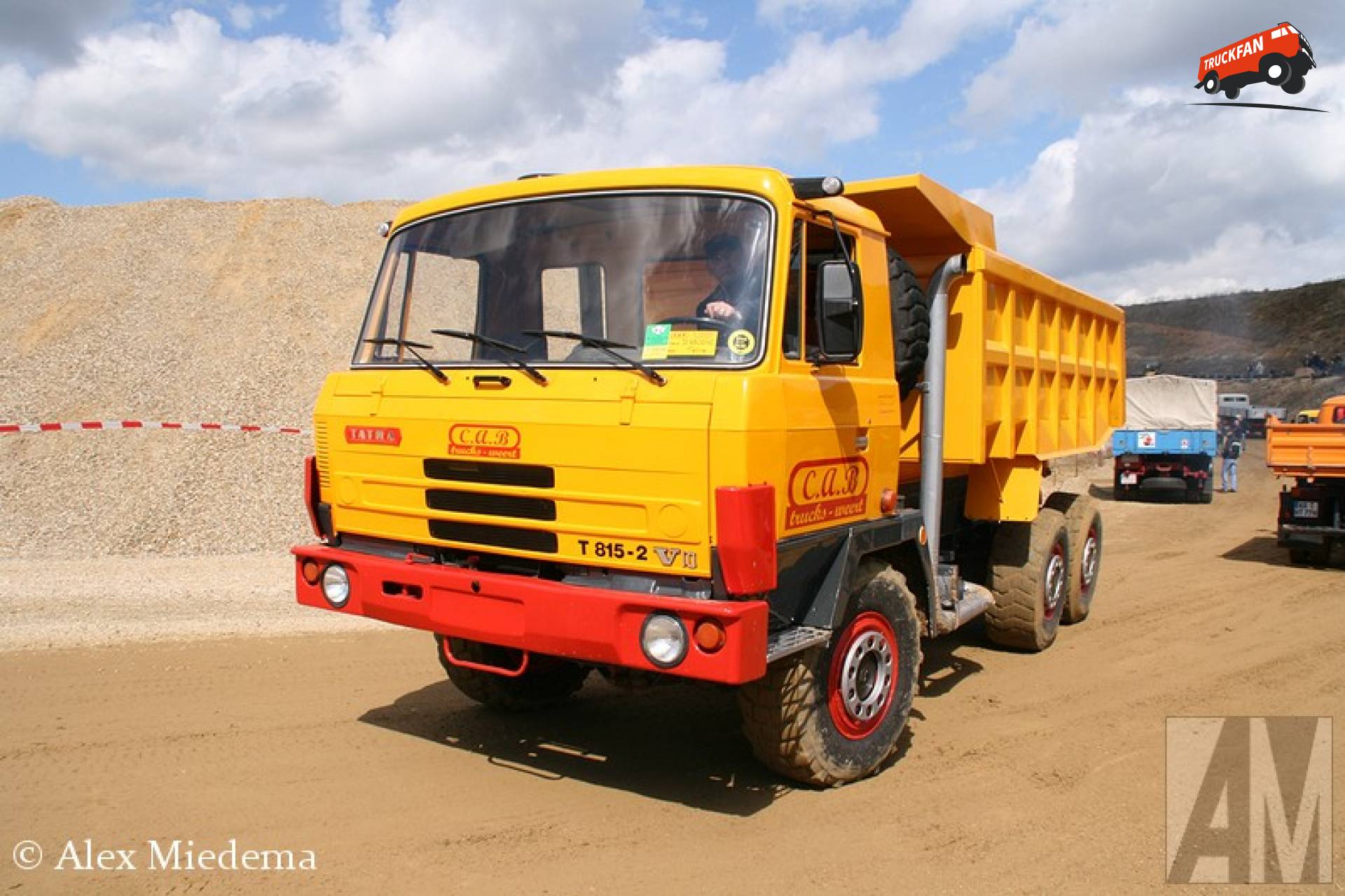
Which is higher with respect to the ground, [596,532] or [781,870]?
[596,532]

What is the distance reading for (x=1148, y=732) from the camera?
224 inches

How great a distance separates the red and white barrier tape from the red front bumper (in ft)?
36.1

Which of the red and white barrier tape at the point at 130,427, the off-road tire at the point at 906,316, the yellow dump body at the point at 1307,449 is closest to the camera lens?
the off-road tire at the point at 906,316

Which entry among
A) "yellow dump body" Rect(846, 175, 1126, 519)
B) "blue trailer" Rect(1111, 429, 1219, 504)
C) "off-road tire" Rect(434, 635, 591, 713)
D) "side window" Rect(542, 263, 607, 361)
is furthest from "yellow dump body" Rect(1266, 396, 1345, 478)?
"side window" Rect(542, 263, 607, 361)

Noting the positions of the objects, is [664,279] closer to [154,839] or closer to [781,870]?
[781,870]

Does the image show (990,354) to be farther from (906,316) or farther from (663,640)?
(663,640)

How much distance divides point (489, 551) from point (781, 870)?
1.81m

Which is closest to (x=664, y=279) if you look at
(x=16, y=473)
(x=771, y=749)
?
(x=771, y=749)

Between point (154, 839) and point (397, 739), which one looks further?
point (397, 739)

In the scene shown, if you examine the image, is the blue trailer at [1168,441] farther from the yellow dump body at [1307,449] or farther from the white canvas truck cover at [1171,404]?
the yellow dump body at [1307,449]

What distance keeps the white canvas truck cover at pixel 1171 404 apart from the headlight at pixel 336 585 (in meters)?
20.8

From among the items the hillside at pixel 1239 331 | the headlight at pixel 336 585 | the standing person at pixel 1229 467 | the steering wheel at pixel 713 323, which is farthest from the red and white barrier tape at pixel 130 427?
the hillside at pixel 1239 331

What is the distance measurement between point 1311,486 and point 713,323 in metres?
10.9

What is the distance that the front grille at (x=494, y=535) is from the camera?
4383 mm
